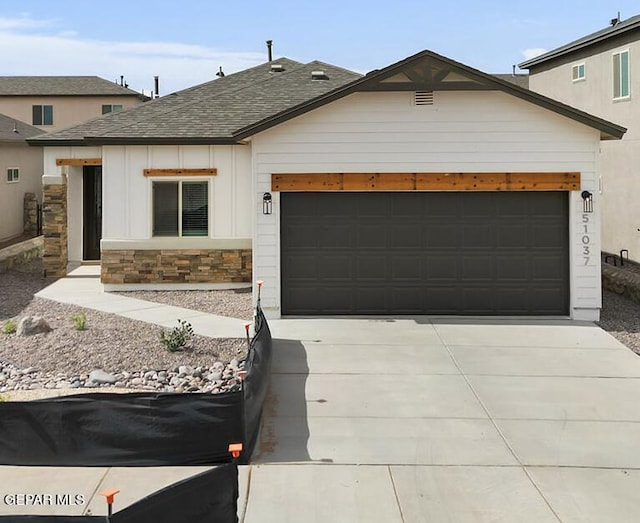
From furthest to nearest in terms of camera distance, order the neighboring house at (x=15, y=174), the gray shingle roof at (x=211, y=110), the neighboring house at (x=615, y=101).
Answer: the neighboring house at (x=15, y=174) < the neighboring house at (x=615, y=101) < the gray shingle roof at (x=211, y=110)

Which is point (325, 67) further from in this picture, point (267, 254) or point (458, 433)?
point (458, 433)

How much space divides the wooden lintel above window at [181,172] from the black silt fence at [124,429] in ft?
32.6

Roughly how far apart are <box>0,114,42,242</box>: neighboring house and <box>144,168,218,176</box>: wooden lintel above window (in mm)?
9723

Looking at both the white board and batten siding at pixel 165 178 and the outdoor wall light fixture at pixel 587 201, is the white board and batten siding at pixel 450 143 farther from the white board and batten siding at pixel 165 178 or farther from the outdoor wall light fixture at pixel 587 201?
the white board and batten siding at pixel 165 178

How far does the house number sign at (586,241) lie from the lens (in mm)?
12682

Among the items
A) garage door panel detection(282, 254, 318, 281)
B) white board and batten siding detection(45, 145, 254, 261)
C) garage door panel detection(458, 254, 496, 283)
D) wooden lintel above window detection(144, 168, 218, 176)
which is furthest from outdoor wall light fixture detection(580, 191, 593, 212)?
wooden lintel above window detection(144, 168, 218, 176)

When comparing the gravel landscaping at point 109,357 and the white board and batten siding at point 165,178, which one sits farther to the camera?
the white board and batten siding at point 165,178

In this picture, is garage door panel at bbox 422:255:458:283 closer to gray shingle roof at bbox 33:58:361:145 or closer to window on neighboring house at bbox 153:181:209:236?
gray shingle roof at bbox 33:58:361:145

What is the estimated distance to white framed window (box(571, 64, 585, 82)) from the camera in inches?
819

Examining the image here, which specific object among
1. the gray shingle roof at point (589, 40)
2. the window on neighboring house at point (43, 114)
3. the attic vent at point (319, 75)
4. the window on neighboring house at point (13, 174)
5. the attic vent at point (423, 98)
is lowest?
the window on neighboring house at point (13, 174)

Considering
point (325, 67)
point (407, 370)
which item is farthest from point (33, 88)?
point (407, 370)

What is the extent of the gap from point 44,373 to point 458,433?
605 centimetres

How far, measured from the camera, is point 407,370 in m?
9.46

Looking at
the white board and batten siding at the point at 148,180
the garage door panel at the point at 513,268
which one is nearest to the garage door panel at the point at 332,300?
the garage door panel at the point at 513,268
